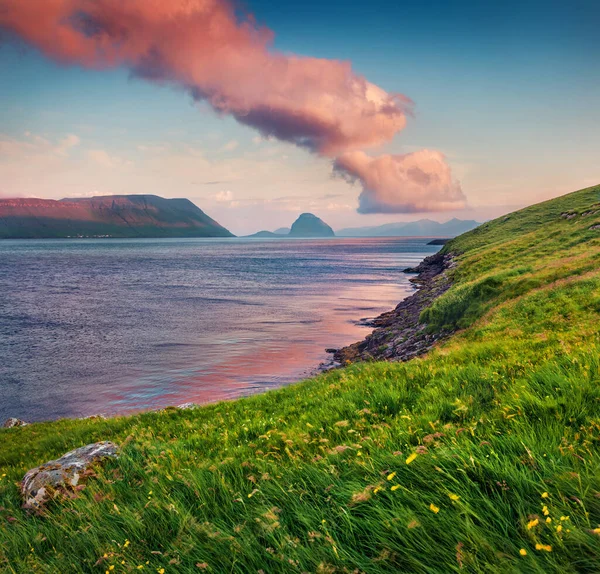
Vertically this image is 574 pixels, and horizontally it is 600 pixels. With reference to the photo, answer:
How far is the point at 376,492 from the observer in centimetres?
356

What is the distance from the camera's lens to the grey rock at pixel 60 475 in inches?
260

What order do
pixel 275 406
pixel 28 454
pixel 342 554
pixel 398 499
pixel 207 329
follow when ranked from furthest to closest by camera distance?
pixel 207 329 < pixel 28 454 < pixel 275 406 < pixel 398 499 < pixel 342 554

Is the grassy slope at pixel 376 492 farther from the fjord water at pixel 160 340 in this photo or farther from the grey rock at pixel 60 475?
the fjord water at pixel 160 340

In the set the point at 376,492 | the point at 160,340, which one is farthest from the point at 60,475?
the point at 160,340

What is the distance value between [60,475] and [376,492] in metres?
6.59

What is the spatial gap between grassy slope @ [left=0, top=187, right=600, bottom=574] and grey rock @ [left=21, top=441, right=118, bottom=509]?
12.1 inches

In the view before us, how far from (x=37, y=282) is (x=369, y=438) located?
93.4 m

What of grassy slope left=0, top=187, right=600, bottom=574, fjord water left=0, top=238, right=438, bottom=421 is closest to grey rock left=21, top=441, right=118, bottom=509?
grassy slope left=0, top=187, right=600, bottom=574

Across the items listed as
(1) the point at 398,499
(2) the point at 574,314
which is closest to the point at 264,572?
(1) the point at 398,499

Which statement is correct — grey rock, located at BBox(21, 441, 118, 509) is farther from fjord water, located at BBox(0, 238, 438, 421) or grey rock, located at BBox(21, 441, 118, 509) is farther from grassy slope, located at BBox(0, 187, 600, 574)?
fjord water, located at BBox(0, 238, 438, 421)

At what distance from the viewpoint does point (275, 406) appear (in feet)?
37.7

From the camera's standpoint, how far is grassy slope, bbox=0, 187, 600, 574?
288 cm

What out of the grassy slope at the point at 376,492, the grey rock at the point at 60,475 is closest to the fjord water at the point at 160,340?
the grey rock at the point at 60,475

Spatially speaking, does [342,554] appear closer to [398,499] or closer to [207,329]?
[398,499]
